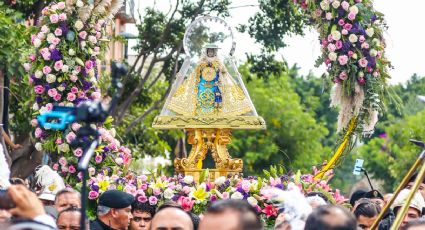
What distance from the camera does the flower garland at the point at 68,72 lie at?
49.5 feet

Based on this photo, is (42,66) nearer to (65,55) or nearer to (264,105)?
(65,55)

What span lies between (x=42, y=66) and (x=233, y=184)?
320 cm

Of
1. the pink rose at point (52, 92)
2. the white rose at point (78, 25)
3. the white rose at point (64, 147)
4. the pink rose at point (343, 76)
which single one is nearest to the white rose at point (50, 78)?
the pink rose at point (52, 92)

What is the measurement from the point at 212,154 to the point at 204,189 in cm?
276

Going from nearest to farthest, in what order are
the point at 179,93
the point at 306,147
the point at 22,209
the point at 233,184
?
the point at 22,209, the point at 233,184, the point at 179,93, the point at 306,147

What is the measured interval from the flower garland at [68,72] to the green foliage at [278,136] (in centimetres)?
3037

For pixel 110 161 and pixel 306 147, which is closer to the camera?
pixel 110 161

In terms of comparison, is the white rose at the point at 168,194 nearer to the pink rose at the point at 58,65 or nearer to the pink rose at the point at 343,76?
the pink rose at the point at 58,65

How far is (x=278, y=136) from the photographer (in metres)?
50.4

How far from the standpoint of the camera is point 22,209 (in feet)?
21.2

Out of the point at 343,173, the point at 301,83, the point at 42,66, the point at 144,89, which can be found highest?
the point at 42,66

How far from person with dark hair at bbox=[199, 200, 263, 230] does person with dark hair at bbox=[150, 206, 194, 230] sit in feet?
4.94

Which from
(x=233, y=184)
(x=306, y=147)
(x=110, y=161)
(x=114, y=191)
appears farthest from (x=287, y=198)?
(x=306, y=147)

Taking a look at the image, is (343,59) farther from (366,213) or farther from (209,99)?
(366,213)
